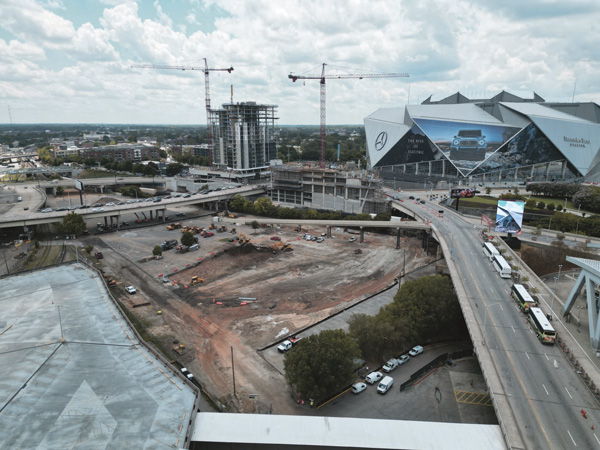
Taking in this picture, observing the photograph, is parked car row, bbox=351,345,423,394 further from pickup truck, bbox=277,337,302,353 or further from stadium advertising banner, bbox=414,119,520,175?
stadium advertising banner, bbox=414,119,520,175

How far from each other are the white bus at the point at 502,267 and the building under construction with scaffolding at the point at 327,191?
44845mm

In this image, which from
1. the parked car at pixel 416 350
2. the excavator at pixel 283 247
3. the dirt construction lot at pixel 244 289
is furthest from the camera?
the excavator at pixel 283 247

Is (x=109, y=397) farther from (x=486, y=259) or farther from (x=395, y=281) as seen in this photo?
(x=486, y=259)

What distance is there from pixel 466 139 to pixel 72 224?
105 metres

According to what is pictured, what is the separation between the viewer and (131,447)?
20781mm

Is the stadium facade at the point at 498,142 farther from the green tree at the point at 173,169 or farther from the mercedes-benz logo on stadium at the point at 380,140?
the green tree at the point at 173,169

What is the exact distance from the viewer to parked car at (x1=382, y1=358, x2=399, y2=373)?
1340 inches

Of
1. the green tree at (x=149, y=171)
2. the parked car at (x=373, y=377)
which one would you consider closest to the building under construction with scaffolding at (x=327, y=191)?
the parked car at (x=373, y=377)

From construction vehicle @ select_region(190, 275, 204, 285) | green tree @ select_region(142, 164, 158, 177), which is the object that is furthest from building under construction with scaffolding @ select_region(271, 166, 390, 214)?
green tree @ select_region(142, 164, 158, 177)

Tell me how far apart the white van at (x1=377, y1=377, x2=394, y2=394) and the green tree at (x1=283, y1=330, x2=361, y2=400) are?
297cm

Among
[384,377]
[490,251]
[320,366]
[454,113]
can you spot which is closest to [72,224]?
[320,366]

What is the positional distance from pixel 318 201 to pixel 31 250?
63.8 metres

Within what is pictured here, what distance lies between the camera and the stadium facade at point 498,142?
348ft

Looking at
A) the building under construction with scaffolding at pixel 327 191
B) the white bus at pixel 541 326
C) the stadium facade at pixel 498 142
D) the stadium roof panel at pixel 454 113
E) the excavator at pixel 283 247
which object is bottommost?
the excavator at pixel 283 247
